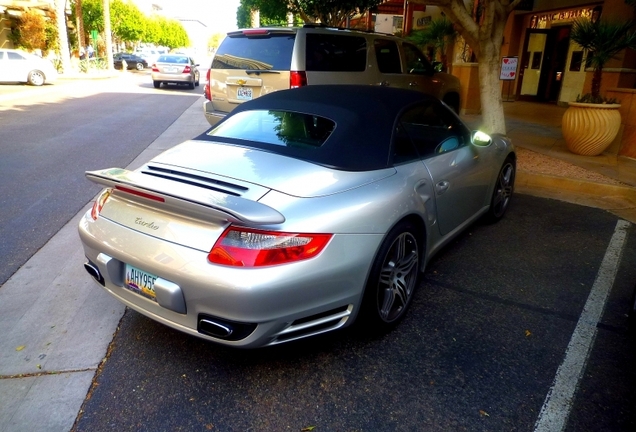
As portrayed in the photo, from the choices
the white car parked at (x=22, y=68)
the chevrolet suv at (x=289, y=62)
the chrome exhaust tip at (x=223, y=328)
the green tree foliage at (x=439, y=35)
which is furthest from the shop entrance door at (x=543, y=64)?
the white car parked at (x=22, y=68)

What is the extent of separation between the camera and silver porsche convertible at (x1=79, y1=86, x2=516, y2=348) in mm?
2428

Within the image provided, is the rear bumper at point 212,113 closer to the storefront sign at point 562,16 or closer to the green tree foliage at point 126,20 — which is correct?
the storefront sign at point 562,16

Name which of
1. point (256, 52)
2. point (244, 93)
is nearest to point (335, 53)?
point (256, 52)

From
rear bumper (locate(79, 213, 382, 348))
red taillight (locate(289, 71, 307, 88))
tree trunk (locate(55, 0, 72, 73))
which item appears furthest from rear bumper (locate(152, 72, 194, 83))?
rear bumper (locate(79, 213, 382, 348))

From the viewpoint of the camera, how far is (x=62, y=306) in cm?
353

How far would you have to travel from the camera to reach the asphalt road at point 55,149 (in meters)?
5.02

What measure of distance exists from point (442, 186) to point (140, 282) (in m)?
2.28

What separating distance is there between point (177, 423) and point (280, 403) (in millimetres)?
532

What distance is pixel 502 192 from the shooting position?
5277 millimetres

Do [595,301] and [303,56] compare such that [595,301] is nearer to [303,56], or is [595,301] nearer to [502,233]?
[502,233]

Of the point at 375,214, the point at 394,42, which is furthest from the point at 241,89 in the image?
the point at 375,214

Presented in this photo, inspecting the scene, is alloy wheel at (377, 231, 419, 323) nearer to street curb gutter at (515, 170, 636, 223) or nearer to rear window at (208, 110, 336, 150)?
rear window at (208, 110, 336, 150)

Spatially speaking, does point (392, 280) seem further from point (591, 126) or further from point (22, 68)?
point (22, 68)

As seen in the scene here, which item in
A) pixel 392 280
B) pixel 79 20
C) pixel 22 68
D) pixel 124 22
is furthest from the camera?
pixel 124 22
